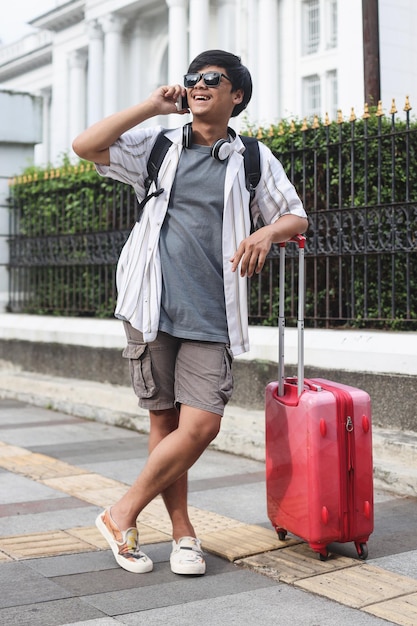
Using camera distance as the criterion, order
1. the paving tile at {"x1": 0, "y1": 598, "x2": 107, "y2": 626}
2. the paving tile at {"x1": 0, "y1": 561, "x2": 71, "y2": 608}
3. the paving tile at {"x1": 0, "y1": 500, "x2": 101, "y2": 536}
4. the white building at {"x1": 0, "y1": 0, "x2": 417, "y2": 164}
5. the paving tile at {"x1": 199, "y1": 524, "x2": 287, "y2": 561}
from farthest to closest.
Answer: the white building at {"x1": 0, "y1": 0, "x2": 417, "y2": 164}
the paving tile at {"x1": 0, "y1": 500, "x2": 101, "y2": 536}
the paving tile at {"x1": 199, "y1": 524, "x2": 287, "y2": 561}
the paving tile at {"x1": 0, "y1": 561, "x2": 71, "y2": 608}
the paving tile at {"x1": 0, "y1": 598, "x2": 107, "y2": 626}

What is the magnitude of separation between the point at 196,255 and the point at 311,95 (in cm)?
3171

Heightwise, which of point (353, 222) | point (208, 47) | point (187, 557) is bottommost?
point (187, 557)

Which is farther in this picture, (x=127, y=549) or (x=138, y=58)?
(x=138, y=58)

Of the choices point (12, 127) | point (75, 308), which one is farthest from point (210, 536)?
point (12, 127)

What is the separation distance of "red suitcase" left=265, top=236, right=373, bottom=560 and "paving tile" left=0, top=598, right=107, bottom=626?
968mm

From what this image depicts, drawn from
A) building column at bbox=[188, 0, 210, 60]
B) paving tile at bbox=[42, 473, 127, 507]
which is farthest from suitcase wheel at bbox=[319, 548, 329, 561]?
building column at bbox=[188, 0, 210, 60]

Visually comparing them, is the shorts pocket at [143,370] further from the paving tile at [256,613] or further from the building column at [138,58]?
the building column at [138,58]

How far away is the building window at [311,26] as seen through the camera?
33625mm

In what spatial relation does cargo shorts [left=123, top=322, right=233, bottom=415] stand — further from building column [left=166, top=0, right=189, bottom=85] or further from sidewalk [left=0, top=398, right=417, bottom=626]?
building column [left=166, top=0, right=189, bottom=85]

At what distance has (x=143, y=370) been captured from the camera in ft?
12.1

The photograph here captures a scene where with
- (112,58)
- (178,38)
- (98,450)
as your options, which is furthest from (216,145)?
(112,58)

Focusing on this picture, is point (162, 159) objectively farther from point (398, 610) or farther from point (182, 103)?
point (398, 610)

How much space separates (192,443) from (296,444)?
1.51 ft

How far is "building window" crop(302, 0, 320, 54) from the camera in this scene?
33.6m
